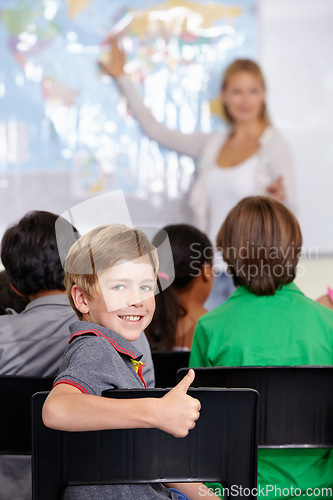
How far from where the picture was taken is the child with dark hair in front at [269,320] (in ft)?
4.69

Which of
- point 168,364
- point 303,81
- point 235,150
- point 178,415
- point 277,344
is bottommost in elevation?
point 168,364

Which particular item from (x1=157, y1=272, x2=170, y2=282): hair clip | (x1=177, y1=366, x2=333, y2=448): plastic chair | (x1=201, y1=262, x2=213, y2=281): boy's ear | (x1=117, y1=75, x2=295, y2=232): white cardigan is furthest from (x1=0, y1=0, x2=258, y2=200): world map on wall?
(x1=177, y1=366, x2=333, y2=448): plastic chair

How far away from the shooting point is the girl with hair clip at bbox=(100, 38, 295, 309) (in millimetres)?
3869

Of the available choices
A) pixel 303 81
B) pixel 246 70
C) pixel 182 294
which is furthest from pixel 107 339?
pixel 303 81

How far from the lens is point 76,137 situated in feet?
13.3

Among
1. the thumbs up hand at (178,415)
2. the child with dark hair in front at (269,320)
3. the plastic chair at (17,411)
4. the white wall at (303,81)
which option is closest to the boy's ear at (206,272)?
the child with dark hair in front at (269,320)

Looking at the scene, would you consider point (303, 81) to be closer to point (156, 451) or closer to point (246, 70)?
point (246, 70)

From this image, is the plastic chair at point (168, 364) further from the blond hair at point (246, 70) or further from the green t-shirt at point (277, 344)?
the blond hair at point (246, 70)

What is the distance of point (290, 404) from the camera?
127 centimetres

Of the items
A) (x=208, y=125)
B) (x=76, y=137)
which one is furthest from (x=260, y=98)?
(x=76, y=137)

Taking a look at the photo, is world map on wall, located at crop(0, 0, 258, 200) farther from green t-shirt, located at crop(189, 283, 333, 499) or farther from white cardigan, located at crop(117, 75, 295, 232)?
green t-shirt, located at crop(189, 283, 333, 499)

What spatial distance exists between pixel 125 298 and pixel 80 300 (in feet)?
0.29

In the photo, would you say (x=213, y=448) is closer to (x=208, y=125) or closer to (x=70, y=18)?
(x=208, y=125)

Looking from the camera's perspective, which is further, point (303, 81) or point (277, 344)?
point (303, 81)
